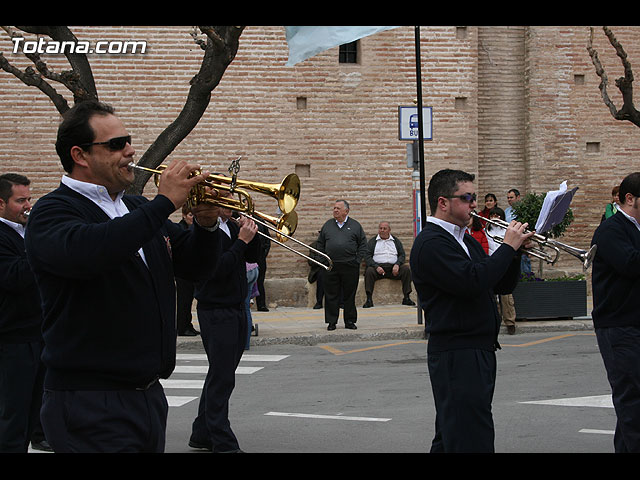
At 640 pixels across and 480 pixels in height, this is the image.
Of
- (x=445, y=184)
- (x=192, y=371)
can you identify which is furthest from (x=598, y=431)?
(x=192, y=371)

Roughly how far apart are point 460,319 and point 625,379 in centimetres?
136

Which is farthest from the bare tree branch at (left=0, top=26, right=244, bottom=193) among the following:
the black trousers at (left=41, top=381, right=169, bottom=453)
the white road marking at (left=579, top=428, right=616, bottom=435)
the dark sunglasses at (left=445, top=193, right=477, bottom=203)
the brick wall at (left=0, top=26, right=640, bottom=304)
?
the black trousers at (left=41, top=381, right=169, bottom=453)

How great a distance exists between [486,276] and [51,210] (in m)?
2.47

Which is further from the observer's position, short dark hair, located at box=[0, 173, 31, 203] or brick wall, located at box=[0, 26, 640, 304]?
brick wall, located at box=[0, 26, 640, 304]

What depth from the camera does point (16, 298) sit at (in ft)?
19.1

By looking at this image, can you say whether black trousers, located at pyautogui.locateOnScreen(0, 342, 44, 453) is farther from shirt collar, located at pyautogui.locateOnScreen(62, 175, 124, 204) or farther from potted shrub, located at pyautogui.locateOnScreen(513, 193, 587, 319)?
potted shrub, located at pyautogui.locateOnScreen(513, 193, 587, 319)

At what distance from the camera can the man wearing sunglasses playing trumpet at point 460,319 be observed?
16.5ft

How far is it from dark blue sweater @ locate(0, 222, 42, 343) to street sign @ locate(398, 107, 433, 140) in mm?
9581

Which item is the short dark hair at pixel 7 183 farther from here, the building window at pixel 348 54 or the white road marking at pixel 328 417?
the building window at pixel 348 54

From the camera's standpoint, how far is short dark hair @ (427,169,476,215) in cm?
541

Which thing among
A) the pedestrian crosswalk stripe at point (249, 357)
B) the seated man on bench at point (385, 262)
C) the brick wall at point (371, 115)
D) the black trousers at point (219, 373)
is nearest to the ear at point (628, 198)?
the black trousers at point (219, 373)

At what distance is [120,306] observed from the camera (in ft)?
11.9

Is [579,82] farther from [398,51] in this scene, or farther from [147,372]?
[147,372]
